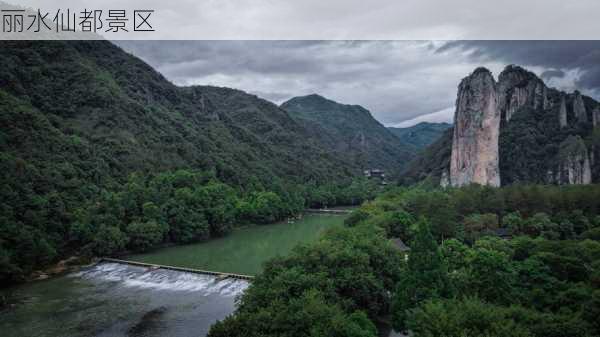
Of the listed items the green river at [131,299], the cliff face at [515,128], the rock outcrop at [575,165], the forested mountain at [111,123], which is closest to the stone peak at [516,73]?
A: the cliff face at [515,128]

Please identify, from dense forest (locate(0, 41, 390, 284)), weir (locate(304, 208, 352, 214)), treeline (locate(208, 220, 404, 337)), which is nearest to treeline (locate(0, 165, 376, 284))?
dense forest (locate(0, 41, 390, 284))

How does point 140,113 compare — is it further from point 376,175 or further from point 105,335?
point 376,175

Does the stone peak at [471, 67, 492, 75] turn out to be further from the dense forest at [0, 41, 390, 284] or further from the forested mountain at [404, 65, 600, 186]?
the dense forest at [0, 41, 390, 284]

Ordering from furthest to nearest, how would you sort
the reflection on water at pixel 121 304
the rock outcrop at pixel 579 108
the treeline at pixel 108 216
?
the rock outcrop at pixel 579 108, the treeline at pixel 108 216, the reflection on water at pixel 121 304

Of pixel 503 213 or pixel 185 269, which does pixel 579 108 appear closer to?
pixel 503 213

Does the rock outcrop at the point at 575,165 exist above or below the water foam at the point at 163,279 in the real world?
above

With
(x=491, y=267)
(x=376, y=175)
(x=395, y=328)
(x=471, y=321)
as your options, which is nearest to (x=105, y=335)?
(x=395, y=328)

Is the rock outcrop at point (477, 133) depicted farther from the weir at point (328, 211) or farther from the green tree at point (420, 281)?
the green tree at point (420, 281)

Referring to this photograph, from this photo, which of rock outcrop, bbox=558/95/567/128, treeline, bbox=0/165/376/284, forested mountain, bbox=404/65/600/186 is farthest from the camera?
rock outcrop, bbox=558/95/567/128
